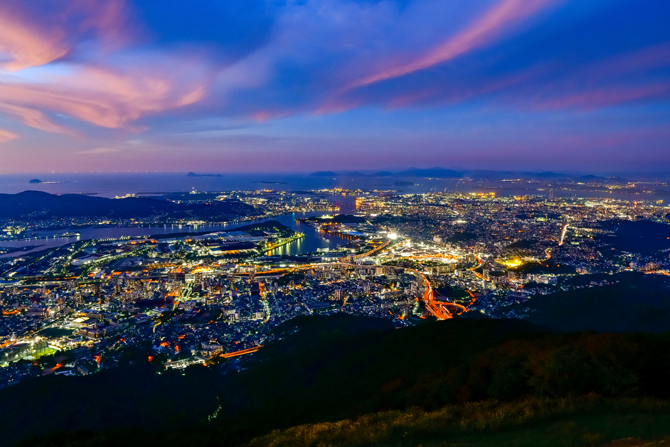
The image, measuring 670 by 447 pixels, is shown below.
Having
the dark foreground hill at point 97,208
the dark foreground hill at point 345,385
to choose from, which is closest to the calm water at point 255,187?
the dark foreground hill at point 97,208

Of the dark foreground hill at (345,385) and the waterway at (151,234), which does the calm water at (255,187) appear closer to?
the waterway at (151,234)

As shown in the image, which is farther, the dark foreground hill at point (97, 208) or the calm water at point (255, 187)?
the calm water at point (255, 187)

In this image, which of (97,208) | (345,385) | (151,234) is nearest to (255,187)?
→ (97,208)

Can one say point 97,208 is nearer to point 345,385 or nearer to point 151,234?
point 151,234

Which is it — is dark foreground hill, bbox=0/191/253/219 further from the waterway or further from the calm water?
the calm water

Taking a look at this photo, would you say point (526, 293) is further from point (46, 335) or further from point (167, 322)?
point (46, 335)

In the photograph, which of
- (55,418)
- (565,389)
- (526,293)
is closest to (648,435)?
(565,389)
